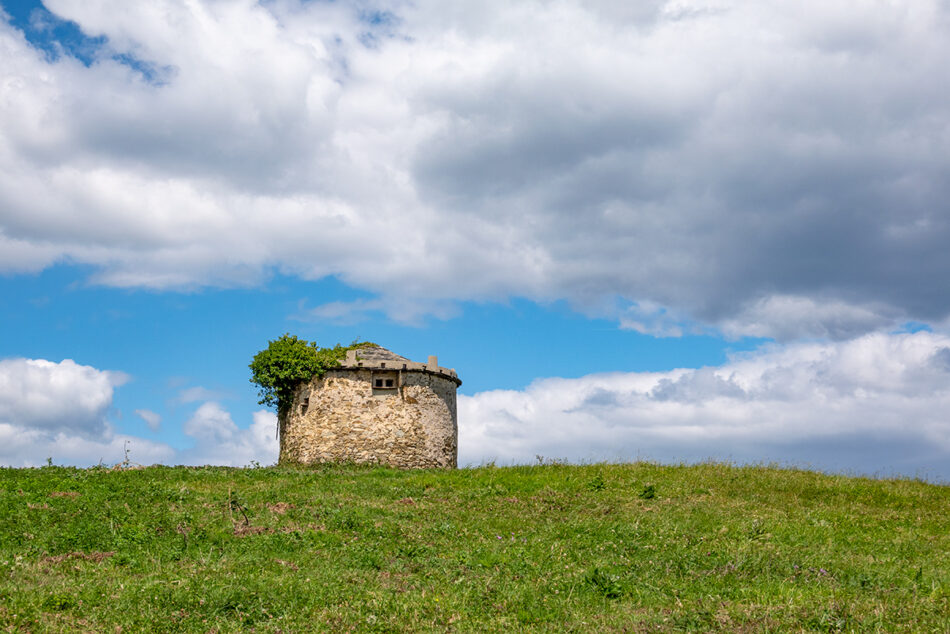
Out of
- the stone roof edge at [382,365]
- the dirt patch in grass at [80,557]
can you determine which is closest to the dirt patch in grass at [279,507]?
the dirt patch in grass at [80,557]

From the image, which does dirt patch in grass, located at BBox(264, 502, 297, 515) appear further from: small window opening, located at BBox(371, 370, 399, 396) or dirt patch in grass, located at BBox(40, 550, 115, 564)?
small window opening, located at BBox(371, 370, 399, 396)

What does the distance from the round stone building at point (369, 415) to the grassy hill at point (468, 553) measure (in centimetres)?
658

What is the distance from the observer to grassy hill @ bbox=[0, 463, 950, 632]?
34.1ft

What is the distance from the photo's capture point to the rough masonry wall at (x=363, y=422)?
1326 inches

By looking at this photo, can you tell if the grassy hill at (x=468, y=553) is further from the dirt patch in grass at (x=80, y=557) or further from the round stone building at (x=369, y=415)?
the round stone building at (x=369, y=415)

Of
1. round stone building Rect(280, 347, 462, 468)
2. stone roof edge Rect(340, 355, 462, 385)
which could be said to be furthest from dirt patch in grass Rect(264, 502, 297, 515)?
stone roof edge Rect(340, 355, 462, 385)

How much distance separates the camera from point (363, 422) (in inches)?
1332

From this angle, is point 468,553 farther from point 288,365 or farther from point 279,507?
point 288,365

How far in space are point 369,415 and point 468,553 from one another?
1963 centimetres

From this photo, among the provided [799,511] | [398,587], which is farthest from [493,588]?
[799,511]

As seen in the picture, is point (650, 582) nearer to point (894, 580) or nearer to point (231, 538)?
point (894, 580)

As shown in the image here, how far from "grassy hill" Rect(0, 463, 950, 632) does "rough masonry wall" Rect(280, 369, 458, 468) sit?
658 centimetres

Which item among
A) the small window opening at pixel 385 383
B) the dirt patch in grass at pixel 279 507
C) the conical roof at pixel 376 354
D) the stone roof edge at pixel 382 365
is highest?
the conical roof at pixel 376 354

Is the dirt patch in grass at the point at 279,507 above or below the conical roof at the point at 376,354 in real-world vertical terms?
below
